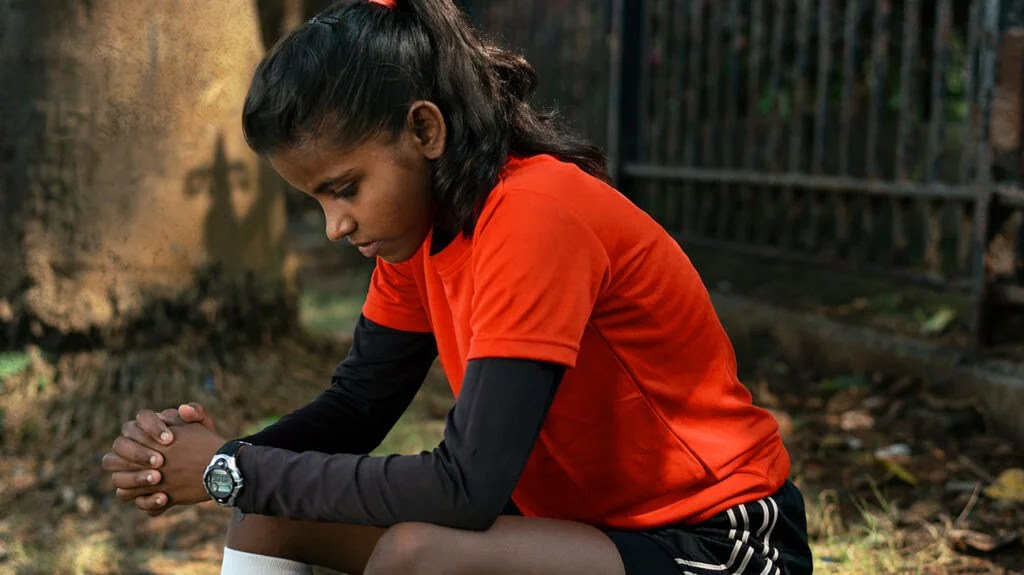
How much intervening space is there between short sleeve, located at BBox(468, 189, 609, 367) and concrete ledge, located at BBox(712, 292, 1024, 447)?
240 cm

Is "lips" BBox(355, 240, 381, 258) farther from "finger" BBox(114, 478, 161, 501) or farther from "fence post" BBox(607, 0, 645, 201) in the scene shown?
"fence post" BBox(607, 0, 645, 201)

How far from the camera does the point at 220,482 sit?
1921 millimetres

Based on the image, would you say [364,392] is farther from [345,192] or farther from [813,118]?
[813,118]

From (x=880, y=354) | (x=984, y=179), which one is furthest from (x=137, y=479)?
(x=880, y=354)

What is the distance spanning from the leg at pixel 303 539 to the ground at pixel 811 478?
1072 millimetres

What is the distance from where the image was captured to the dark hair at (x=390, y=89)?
6.00ft

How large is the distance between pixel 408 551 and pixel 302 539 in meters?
0.41

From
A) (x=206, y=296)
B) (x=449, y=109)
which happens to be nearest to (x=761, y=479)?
(x=449, y=109)

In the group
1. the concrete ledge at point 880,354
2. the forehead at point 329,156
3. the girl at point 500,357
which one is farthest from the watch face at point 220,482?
the concrete ledge at point 880,354

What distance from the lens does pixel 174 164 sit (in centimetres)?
413

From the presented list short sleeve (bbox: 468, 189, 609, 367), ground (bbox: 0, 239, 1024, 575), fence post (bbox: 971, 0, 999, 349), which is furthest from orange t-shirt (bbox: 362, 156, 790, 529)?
fence post (bbox: 971, 0, 999, 349)

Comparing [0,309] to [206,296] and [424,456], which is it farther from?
[424,456]

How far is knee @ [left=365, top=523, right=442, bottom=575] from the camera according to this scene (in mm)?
1789

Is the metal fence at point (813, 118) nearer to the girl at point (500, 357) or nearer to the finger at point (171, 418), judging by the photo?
the girl at point (500, 357)
